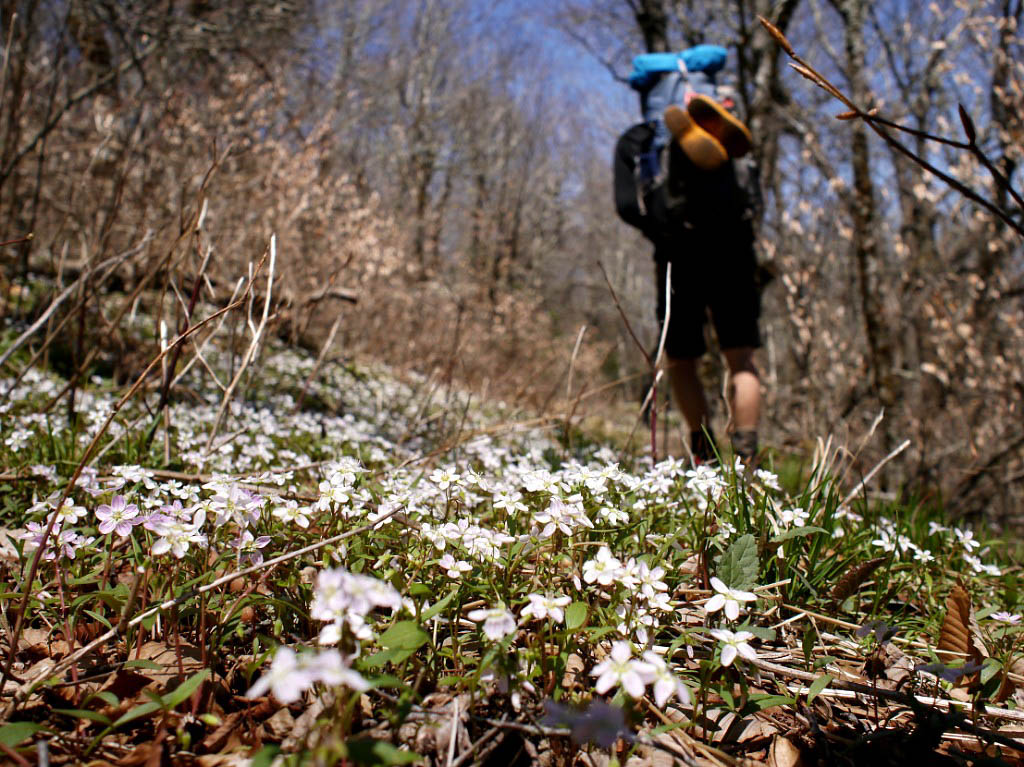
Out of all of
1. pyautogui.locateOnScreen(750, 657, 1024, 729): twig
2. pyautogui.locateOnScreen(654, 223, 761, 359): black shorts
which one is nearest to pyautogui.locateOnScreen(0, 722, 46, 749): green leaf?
pyautogui.locateOnScreen(750, 657, 1024, 729): twig

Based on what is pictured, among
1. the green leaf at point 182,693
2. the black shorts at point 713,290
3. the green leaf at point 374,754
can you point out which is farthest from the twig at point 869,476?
the green leaf at point 182,693

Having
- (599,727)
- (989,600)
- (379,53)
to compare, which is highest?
(379,53)

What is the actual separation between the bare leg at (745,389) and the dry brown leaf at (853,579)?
1.62 meters

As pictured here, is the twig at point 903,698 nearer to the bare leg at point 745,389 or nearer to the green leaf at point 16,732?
the green leaf at point 16,732

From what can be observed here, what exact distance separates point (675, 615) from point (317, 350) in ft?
18.5

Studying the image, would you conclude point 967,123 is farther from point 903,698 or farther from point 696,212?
point 696,212

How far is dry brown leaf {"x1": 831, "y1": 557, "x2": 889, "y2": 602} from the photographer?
4.83 feet

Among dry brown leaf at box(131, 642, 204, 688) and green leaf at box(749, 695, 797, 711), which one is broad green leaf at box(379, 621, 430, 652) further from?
green leaf at box(749, 695, 797, 711)

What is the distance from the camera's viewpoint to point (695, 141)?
2939 mm

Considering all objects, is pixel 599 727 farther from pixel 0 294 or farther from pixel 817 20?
pixel 817 20

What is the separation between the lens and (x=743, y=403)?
3152 mm

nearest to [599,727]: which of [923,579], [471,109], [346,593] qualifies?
[346,593]

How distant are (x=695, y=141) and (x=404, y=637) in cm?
278

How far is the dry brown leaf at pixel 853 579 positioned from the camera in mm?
1474
